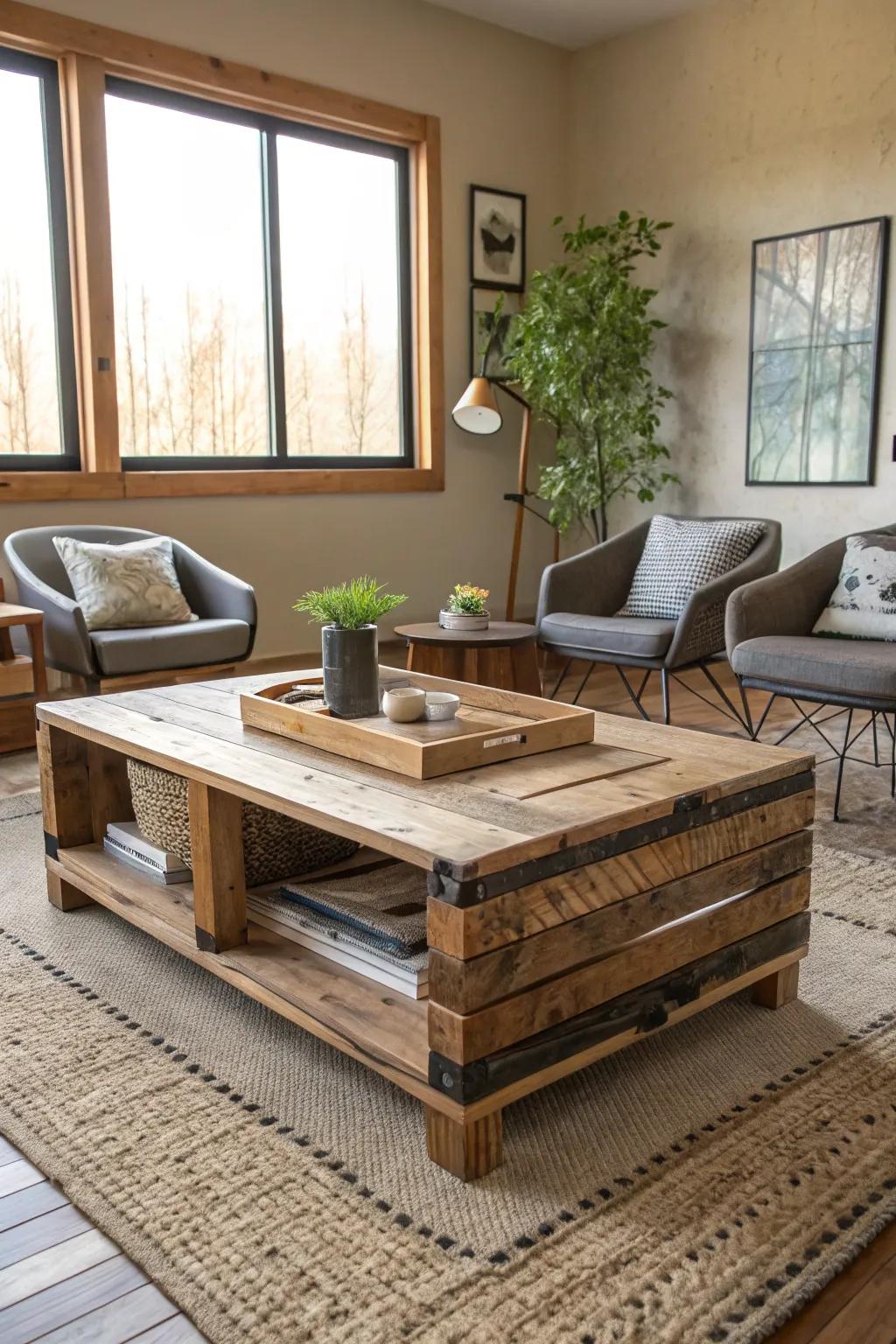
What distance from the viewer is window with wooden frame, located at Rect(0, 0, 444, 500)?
4289 millimetres

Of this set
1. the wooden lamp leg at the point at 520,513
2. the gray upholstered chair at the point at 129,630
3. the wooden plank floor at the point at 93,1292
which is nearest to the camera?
the wooden plank floor at the point at 93,1292

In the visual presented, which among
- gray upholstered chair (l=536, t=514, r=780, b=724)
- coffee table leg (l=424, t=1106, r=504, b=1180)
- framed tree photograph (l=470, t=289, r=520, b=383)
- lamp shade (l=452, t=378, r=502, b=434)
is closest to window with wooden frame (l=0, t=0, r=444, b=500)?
framed tree photograph (l=470, t=289, r=520, b=383)

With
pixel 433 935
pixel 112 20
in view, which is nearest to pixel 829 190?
pixel 112 20

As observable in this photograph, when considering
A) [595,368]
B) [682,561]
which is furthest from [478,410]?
[682,561]

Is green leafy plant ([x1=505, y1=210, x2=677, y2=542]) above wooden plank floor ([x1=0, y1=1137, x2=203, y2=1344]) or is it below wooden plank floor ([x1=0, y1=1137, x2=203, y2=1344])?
above

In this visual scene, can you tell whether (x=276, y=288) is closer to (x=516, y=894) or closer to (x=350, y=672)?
(x=350, y=672)

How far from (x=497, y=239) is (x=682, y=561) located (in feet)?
7.80

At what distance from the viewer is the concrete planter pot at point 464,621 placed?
368 cm

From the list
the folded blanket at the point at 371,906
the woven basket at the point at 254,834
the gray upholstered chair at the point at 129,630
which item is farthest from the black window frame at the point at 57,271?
the folded blanket at the point at 371,906

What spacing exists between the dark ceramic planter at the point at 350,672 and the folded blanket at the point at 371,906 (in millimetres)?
296

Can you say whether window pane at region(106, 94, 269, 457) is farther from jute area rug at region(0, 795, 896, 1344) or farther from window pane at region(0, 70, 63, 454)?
jute area rug at region(0, 795, 896, 1344)

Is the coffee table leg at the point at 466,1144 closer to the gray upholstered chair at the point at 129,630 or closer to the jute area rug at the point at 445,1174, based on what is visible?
the jute area rug at the point at 445,1174

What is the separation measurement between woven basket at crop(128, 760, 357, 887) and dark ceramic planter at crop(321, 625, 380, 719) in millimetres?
240

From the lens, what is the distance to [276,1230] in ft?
4.47
